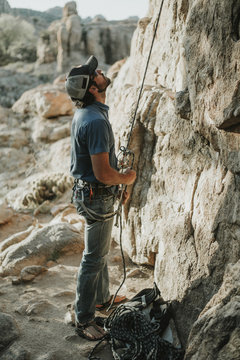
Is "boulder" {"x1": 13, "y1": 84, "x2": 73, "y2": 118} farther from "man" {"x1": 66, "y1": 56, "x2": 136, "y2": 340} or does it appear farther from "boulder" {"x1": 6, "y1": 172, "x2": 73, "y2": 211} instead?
"man" {"x1": 66, "y1": 56, "x2": 136, "y2": 340}

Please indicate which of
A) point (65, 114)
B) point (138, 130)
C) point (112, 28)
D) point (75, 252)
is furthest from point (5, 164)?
point (112, 28)

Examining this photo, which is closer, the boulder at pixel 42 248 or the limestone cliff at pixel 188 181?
the limestone cliff at pixel 188 181

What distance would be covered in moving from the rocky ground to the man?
24cm

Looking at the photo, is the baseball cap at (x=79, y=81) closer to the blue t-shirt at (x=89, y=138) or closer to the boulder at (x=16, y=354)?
the blue t-shirt at (x=89, y=138)

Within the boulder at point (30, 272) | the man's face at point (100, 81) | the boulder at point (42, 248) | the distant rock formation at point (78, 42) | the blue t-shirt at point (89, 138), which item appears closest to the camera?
the blue t-shirt at point (89, 138)

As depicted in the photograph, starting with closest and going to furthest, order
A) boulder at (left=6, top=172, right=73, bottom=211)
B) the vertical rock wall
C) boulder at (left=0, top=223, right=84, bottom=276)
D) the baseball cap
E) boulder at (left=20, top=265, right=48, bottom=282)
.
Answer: the vertical rock wall → the baseball cap → boulder at (left=20, top=265, right=48, bottom=282) → boulder at (left=0, top=223, right=84, bottom=276) → boulder at (left=6, top=172, right=73, bottom=211)

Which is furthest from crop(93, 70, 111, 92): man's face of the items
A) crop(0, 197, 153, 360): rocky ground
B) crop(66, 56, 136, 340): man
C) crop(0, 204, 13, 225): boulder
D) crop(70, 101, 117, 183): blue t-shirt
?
crop(0, 204, 13, 225): boulder

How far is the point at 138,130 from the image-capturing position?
181 inches

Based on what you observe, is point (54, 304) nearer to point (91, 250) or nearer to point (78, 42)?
point (91, 250)

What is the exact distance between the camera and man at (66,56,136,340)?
2.96 metres

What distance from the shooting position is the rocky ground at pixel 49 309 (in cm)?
316

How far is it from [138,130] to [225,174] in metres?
1.83

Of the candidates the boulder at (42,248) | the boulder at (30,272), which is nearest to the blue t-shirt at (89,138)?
the boulder at (30,272)

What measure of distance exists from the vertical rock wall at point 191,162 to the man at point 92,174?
0.69 meters
